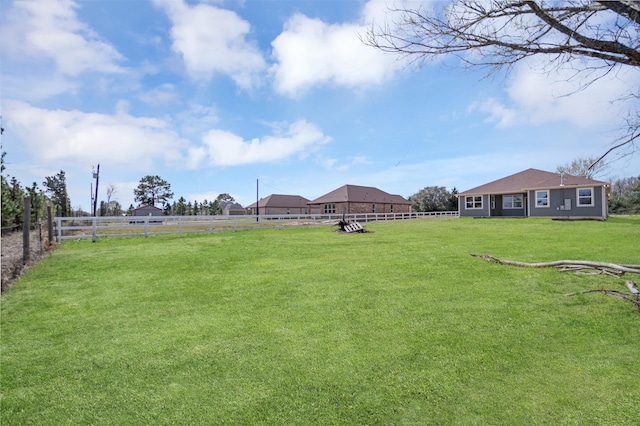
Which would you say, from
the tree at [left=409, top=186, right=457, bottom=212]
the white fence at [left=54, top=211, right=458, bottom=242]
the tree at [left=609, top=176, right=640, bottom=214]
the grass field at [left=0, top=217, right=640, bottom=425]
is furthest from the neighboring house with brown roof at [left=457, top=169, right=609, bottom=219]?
the grass field at [left=0, top=217, right=640, bottom=425]

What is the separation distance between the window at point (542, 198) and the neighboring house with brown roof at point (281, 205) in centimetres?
3253

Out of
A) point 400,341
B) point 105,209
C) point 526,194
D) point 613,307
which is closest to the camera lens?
point 400,341

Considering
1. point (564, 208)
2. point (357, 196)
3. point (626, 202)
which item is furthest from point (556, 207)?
point (626, 202)

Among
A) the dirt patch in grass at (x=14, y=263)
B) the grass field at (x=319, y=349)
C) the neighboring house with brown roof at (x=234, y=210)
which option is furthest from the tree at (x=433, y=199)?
the dirt patch in grass at (x=14, y=263)

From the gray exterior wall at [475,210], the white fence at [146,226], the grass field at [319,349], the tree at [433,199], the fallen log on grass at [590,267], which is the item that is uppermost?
the tree at [433,199]

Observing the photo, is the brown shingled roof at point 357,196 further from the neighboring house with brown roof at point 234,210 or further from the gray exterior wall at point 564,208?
the neighboring house with brown roof at point 234,210

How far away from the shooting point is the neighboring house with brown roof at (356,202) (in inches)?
1484

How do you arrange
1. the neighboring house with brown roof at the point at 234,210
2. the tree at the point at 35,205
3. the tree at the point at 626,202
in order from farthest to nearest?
the neighboring house with brown roof at the point at 234,210 < the tree at the point at 626,202 < the tree at the point at 35,205

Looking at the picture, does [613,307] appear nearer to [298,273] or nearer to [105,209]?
[298,273]

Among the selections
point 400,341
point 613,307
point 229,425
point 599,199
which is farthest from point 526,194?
point 229,425

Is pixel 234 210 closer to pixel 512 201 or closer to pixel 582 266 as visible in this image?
pixel 512 201

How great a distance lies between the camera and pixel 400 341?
135 inches

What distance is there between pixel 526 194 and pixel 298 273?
81.9 feet

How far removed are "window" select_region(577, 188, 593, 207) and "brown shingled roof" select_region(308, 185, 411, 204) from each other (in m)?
20.8
